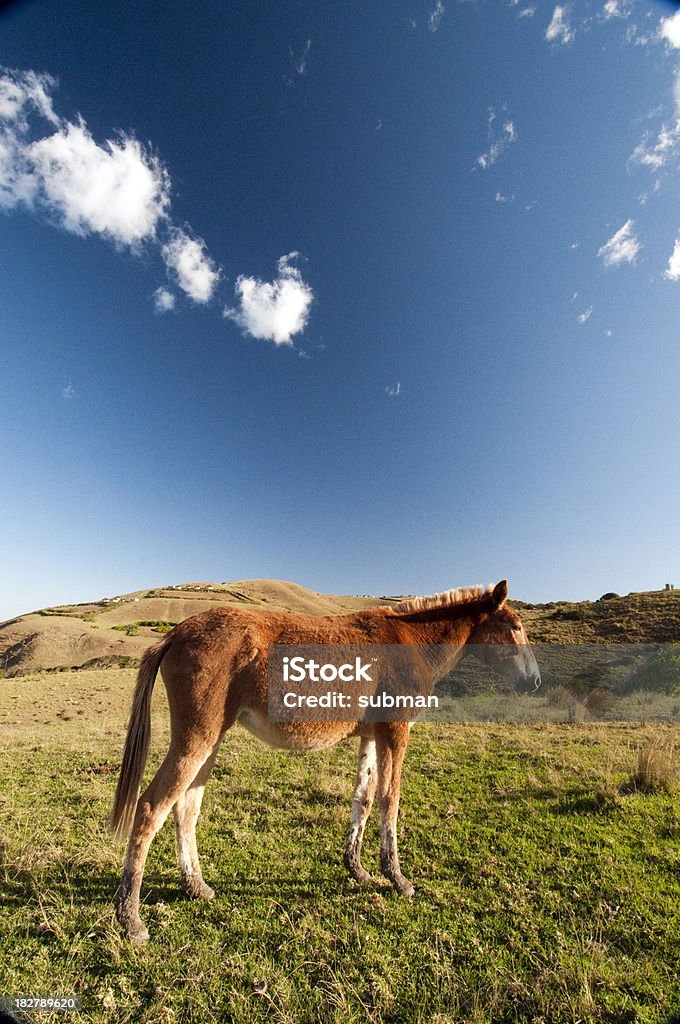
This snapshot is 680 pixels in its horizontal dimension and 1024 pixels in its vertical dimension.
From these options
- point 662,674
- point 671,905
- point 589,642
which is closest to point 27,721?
point 671,905

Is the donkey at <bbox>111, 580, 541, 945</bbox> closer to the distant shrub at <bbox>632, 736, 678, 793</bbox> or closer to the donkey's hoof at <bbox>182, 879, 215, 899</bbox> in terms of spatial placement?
the donkey's hoof at <bbox>182, 879, 215, 899</bbox>

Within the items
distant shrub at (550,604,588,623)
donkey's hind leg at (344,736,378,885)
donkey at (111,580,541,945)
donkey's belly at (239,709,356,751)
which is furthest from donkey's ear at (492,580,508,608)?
distant shrub at (550,604,588,623)

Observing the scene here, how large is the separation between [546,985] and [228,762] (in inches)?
259

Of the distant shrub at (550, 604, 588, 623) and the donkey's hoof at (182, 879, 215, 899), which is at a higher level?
the distant shrub at (550, 604, 588, 623)

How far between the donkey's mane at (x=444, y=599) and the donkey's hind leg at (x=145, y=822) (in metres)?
2.94

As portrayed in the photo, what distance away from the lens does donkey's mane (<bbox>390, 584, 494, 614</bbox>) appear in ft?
17.9

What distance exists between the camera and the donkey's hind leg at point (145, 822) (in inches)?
135

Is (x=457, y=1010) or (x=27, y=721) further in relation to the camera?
(x=27, y=721)

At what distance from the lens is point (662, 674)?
20219mm

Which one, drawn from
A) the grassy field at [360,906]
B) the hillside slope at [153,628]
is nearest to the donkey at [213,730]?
the grassy field at [360,906]

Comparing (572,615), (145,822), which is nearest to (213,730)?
(145,822)

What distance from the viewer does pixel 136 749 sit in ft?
13.4

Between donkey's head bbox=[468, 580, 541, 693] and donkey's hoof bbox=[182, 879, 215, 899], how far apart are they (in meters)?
4.01

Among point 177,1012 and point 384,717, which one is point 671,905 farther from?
point 177,1012
